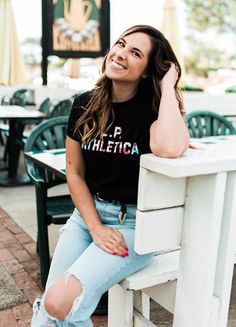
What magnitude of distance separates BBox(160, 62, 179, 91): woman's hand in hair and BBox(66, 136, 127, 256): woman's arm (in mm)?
441

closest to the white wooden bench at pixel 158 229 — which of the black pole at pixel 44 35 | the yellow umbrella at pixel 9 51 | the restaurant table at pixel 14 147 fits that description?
the restaurant table at pixel 14 147

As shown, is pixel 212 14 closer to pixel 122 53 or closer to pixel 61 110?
pixel 61 110

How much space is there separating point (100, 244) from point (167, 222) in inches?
13.6

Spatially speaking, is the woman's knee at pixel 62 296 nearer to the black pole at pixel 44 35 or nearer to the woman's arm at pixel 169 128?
the woman's arm at pixel 169 128

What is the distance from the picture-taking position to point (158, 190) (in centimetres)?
125

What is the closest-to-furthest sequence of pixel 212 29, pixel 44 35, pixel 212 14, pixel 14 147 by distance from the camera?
pixel 14 147, pixel 44 35, pixel 212 14, pixel 212 29

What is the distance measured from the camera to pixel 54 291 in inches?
54.4

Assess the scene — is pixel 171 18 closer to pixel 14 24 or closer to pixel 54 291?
pixel 14 24

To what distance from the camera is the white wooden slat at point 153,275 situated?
148 cm

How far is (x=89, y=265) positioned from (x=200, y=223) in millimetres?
433

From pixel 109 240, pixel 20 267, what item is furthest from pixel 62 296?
pixel 20 267

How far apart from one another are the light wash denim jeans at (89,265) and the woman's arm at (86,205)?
0.03 m

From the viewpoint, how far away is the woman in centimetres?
150

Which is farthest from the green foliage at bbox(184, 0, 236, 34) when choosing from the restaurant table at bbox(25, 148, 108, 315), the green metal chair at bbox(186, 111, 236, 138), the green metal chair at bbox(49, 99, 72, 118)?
the restaurant table at bbox(25, 148, 108, 315)
